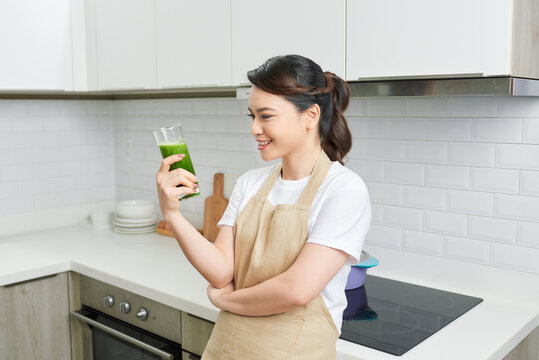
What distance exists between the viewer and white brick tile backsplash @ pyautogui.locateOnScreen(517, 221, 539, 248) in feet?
6.17

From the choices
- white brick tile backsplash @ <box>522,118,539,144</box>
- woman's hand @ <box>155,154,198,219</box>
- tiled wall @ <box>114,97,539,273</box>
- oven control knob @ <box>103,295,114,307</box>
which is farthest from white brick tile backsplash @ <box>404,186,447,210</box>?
oven control knob @ <box>103,295,114,307</box>

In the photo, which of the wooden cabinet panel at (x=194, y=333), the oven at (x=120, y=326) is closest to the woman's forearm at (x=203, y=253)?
the wooden cabinet panel at (x=194, y=333)

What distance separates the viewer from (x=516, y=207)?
192 cm

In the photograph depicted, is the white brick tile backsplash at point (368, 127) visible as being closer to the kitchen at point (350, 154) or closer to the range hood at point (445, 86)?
the kitchen at point (350, 154)

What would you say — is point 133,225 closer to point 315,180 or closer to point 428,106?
point 428,106

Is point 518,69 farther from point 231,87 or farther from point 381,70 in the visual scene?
point 231,87

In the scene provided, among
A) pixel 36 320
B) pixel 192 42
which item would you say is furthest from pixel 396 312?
pixel 36 320

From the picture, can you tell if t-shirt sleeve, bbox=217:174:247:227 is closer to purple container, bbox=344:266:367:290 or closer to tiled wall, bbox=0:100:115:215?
purple container, bbox=344:266:367:290

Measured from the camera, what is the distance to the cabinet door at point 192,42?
214cm

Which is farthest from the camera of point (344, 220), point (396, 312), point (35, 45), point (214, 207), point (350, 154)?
point (214, 207)

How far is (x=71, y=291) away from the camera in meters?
2.46

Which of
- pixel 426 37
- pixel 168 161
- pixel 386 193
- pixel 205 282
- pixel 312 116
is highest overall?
pixel 426 37

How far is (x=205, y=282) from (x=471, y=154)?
105 centimetres

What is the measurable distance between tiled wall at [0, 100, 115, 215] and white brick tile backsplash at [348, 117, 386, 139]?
159 cm
